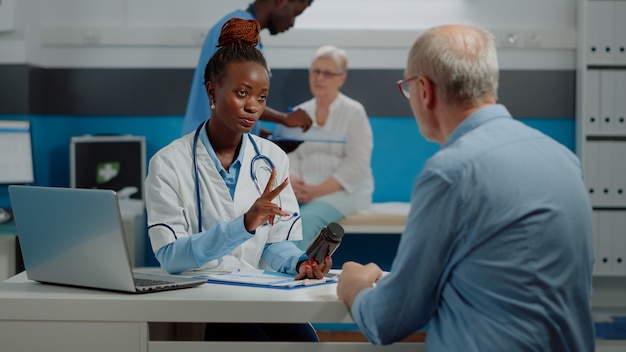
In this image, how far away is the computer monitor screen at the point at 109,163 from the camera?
4.73 meters

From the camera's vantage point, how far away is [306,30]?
4.85 m

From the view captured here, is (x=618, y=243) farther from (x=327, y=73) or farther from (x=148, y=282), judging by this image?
(x=148, y=282)

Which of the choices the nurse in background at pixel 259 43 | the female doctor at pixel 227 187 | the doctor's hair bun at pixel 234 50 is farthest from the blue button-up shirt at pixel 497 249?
the nurse in background at pixel 259 43

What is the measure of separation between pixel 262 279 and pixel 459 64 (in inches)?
26.0

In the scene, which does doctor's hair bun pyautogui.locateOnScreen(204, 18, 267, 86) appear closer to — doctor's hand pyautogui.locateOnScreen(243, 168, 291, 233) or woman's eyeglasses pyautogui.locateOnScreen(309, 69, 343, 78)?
doctor's hand pyautogui.locateOnScreen(243, 168, 291, 233)

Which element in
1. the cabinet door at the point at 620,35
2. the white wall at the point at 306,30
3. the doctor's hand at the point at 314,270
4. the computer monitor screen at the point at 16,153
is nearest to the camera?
the doctor's hand at the point at 314,270

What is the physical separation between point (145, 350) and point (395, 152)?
3.30 meters

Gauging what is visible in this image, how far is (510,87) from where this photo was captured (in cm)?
493

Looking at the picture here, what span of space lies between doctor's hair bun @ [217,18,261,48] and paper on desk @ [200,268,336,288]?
60 centimetres

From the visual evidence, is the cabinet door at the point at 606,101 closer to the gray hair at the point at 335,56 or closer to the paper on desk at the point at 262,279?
the gray hair at the point at 335,56

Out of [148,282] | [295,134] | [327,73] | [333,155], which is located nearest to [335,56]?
[327,73]

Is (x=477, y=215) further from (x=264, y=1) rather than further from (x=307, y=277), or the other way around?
(x=264, y=1)

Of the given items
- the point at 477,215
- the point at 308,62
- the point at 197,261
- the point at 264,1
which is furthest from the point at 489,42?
the point at 308,62

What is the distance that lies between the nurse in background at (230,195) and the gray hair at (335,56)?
92.8 inches
